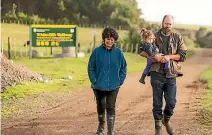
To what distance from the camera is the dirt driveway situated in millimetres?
8828

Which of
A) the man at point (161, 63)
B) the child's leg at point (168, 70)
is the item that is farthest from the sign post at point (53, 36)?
the child's leg at point (168, 70)

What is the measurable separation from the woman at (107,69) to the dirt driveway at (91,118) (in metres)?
1.03

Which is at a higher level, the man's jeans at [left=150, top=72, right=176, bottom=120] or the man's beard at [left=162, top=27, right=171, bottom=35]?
the man's beard at [left=162, top=27, right=171, bottom=35]

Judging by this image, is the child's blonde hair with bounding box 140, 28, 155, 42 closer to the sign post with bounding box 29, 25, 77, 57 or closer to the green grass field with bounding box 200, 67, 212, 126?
the green grass field with bounding box 200, 67, 212, 126

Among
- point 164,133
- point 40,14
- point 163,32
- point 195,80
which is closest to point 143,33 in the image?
point 163,32

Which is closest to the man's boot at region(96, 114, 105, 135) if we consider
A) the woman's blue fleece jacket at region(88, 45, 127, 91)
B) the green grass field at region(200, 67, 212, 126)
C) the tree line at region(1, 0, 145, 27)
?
the woman's blue fleece jacket at region(88, 45, 127, 91)

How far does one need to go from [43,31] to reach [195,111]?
1981 centimetres

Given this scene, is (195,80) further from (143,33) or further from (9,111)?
(143,33)


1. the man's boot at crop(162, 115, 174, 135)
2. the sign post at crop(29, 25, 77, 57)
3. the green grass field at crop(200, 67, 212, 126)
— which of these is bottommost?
the green grass field at crop(200, 67, 212, 126)

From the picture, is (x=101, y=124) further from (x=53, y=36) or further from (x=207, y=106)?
(x=53, y=36)

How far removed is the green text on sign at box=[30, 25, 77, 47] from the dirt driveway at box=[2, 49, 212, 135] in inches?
624

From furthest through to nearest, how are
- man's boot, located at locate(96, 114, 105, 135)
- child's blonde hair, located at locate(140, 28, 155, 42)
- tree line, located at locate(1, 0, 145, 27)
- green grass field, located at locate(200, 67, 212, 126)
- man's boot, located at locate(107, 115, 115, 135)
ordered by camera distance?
tree line, located at locate(1, 0, 145, 27) < green grass field, located at locate(200, 67, 212, 126) < man's boot, located at locate(96, 114, 105, 135) < man's boot, located at locate(107, 115, 115, 135) < child's blonde hair, located at locate(140, 28, 155, 42)

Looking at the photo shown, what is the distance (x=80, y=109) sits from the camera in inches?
449

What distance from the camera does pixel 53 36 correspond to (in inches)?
1175
